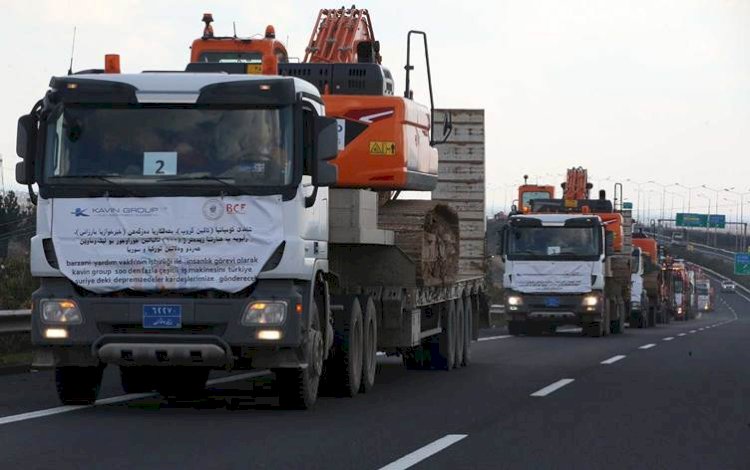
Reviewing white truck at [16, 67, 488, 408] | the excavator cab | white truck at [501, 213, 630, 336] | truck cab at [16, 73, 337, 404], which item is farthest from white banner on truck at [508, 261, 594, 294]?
truck cab at [16, 73, 337, 404]

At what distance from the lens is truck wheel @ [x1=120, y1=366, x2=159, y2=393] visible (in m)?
15.5

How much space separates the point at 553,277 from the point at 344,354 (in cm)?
2221

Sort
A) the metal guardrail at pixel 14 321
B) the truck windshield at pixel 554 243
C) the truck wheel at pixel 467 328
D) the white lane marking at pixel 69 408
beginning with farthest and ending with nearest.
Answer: the truck windshield at pixel 554 243, the truck wheel at pixel 467 328, the metal guardrail at pixel 14 321, the white lane marking at pixel 69 408

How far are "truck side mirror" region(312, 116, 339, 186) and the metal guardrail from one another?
20.6 feet

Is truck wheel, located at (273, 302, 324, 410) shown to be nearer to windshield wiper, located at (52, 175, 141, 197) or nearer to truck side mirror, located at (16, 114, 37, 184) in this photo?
windshield wiper, located at (52, 175, 141, 197)

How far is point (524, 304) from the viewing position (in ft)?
122

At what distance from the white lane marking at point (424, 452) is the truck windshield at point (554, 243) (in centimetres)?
2498

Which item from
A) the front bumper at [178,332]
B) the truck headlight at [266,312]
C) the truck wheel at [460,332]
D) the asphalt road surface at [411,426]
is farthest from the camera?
the truck wheel at [460,332]

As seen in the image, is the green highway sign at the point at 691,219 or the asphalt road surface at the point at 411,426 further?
the green highway sign at the point at 691,219

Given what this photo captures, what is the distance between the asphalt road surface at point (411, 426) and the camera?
1018 cm

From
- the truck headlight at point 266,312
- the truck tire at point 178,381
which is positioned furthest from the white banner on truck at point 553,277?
the truck headlight at point 266,312

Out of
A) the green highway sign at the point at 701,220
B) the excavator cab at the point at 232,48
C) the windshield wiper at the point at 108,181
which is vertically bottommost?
the green highway sign at the point at 701,220

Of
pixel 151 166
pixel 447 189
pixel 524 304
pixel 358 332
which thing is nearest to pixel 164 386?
pixel 358 332

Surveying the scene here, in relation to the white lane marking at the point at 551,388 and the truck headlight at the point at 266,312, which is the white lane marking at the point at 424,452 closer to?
the truck headlight at the point at 266,312
